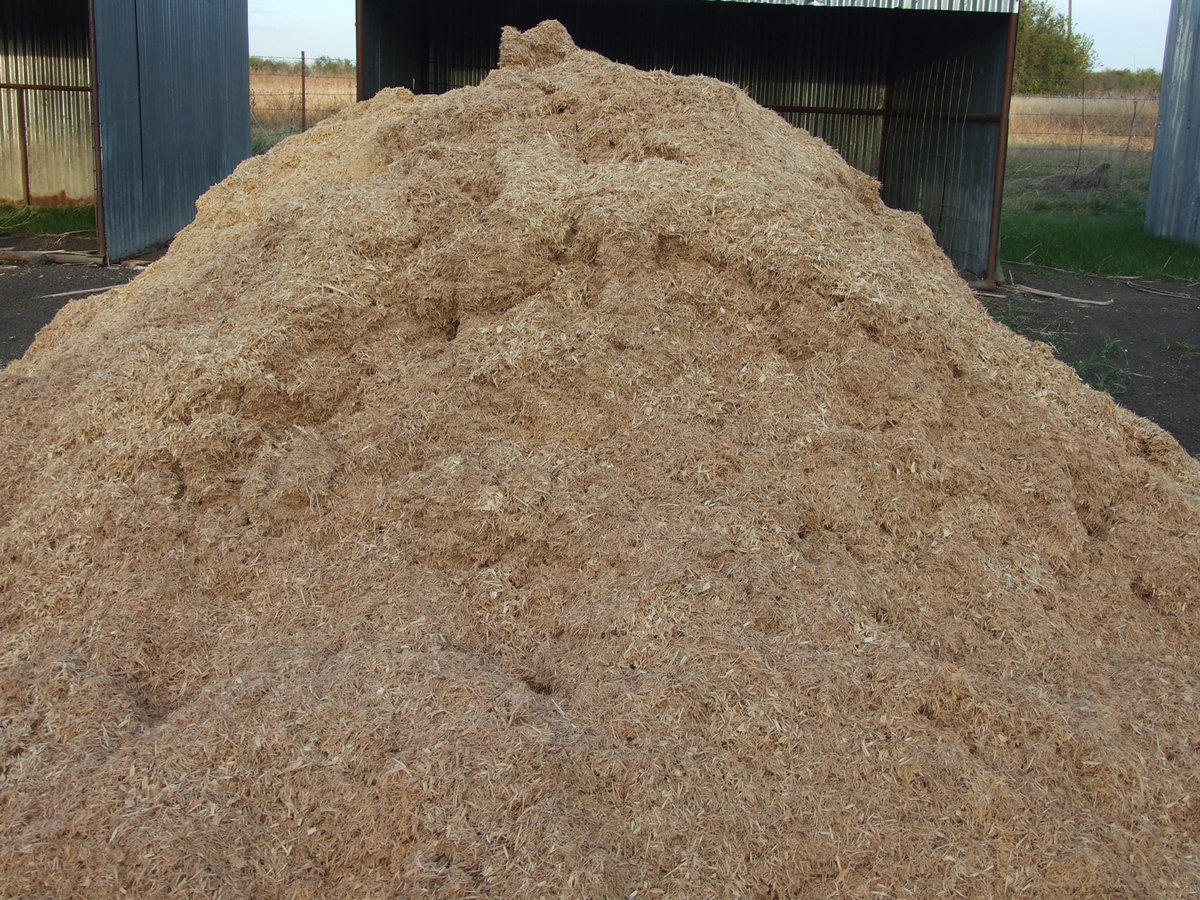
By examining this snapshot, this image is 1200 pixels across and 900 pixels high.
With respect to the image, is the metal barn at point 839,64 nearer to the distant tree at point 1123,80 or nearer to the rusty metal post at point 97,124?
the rusty metal post at point 97,124

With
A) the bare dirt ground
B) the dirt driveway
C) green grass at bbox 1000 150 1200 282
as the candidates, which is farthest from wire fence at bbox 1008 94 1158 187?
the dirt driveway

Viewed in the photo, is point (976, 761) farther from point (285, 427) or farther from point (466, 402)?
point (285, 427)

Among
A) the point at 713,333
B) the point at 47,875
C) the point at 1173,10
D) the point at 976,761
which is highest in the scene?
the point at 1173,10

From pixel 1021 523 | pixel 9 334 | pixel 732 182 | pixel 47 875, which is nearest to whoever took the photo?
pixel 47 875

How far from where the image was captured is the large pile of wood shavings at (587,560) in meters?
2.33

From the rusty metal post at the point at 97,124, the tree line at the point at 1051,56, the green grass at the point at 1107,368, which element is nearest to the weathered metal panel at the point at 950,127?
the green grass at the point at 1107,368

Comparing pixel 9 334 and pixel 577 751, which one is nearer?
pixel 577 751

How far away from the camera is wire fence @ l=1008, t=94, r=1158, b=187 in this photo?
2055 cm

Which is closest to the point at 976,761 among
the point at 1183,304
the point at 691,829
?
the point at 691,829

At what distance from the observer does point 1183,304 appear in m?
10.5

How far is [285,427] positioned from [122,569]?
2.29 ft

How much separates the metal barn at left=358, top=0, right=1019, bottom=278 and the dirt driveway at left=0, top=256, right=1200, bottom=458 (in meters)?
1.08

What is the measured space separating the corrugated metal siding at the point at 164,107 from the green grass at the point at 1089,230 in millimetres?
10619

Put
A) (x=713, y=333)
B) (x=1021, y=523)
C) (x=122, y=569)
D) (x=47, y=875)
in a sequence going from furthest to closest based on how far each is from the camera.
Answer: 1. (x=713, y=333)
2. (x=1021, y=523)
3. (x=122, y=569)
4. (x=47, y=875)
